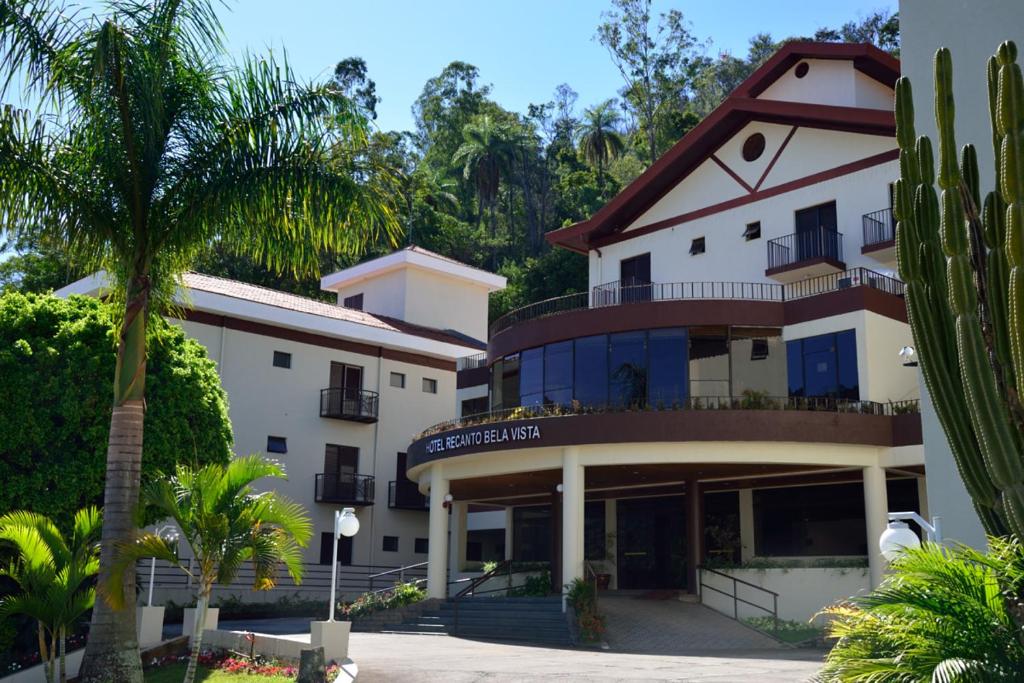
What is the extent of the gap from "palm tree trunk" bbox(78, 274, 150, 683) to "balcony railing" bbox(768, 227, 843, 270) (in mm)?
19367

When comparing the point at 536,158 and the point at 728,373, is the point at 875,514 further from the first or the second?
the point at 536,158

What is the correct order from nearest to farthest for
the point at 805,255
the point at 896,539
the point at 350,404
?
1. the point at 896,539
2. the point at 805,255
3. the point at 350,404

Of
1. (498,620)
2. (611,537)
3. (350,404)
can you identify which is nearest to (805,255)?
(611,537)

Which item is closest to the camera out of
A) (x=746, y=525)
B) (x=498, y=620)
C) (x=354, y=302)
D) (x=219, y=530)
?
(x=219, y=530)

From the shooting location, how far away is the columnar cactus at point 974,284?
7.31 metres

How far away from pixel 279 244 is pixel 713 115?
1903 centimetres

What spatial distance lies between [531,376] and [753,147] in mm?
9906

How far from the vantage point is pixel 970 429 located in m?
7.93

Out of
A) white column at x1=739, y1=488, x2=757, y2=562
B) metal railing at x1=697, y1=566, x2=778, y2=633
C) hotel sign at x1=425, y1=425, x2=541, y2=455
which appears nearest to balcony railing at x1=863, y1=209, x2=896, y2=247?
white column at x1=739, y1=488, x2=757, y2=562

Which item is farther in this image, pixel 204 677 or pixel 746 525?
pixel 746 525

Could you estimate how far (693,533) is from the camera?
29.0 meters

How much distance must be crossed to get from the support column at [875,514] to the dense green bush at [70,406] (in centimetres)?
1572

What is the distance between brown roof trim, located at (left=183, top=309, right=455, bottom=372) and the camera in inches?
1452

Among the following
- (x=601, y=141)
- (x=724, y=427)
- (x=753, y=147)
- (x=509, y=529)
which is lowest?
(x=509, y=529)
